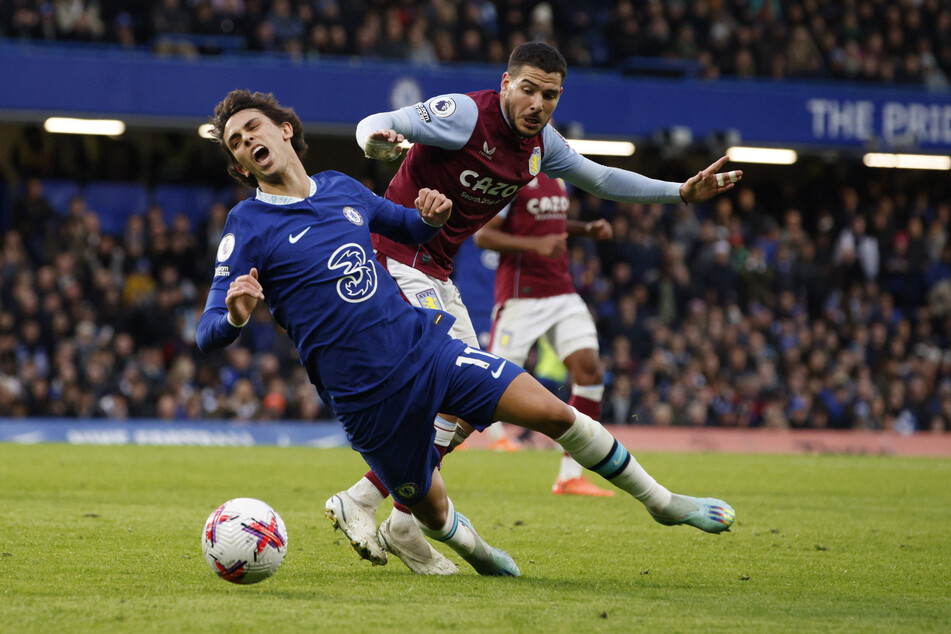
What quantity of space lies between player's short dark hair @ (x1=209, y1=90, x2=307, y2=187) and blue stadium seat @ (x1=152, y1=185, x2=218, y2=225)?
1587cm

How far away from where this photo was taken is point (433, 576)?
502 centimetres

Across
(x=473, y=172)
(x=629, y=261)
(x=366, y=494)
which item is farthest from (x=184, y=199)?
(x=366, y=494)

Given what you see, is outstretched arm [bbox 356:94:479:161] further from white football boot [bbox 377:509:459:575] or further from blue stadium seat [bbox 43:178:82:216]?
blue stadium seat [bbox 43:178:82:216]

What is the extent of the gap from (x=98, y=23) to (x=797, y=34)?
39.1 ft

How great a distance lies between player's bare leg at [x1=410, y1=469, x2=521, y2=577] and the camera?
15.9ft

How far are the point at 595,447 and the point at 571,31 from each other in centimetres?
1730

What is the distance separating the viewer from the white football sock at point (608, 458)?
476cm

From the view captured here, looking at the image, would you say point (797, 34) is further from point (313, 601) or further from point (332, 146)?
point (313, 601)

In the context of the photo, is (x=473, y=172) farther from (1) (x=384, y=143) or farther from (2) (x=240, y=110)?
(2) (x=240, y=110)

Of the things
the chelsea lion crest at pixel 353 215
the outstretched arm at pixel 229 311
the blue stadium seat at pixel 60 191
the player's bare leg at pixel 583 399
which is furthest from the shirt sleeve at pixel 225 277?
the blue stadium seat at pixel 60 191

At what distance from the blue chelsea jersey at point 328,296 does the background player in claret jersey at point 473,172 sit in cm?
76

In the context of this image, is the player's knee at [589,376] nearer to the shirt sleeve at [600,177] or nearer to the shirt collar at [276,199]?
the shirt sleeve at [600,177]

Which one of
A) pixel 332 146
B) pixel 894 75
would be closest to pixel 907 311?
pixel 894 75

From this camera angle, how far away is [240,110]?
4965 millimetres
